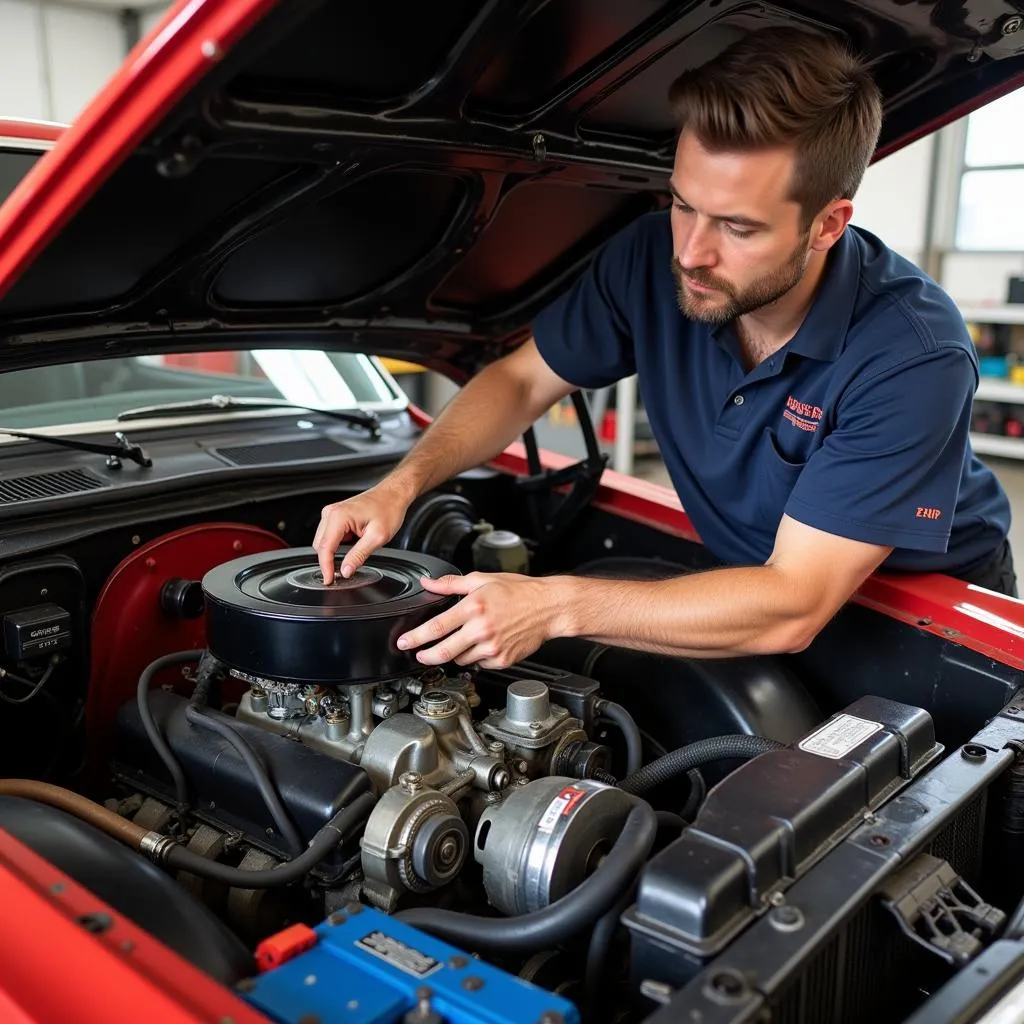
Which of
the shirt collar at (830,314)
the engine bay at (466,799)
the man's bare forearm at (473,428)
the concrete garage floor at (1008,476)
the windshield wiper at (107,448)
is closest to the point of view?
the engine bay at (466,799)

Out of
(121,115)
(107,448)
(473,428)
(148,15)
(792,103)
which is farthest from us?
(148,15)

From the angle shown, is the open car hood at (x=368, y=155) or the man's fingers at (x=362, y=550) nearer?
the open car hood at (x=368, y=155)

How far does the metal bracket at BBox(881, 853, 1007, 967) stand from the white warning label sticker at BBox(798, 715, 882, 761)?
0.47 ft

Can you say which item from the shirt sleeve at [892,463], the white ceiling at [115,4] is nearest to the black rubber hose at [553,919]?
the shirt sleeve at [892,463]

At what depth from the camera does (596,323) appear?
204cm

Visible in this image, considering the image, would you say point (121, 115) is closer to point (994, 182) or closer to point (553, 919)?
point (553, 919)

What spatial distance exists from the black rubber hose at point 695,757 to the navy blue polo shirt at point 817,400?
0.35 m

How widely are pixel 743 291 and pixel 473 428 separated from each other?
2.07ft

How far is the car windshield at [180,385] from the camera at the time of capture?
1.94 meters

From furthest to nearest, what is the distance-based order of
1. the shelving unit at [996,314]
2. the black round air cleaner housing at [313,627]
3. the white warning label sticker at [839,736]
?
1. the shelving unit at [996,314]
2. the black round air cleaner housing at [313,627]
3. the white warning label sticker at [839,736]

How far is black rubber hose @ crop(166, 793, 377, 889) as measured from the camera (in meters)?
1.22

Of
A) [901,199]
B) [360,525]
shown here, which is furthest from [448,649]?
[901,199]

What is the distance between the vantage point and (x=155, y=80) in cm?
100

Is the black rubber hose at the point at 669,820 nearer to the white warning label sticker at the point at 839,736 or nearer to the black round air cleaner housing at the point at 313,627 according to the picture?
the white warning label sticker at the point at 839,736
